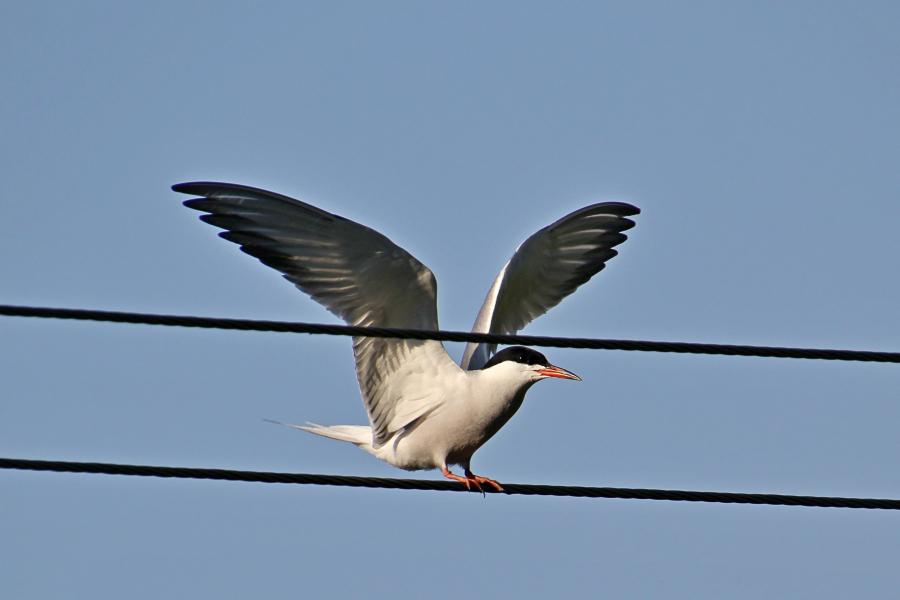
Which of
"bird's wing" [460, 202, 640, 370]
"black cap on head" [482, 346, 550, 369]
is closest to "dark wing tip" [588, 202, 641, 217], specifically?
"bird's wing" [460, 202, 640, 370]

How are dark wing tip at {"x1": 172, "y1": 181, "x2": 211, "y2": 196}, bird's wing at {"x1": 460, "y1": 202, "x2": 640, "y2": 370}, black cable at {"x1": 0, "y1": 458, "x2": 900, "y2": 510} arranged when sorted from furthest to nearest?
bird's wing at {"x1": 460, "y1": 202, "x2": 640, "y2": 370}
dark wing tip at {"x1": 172, "y1": 181, "x2": 211, "y2": 196}
black cable at {"x1": 0, "y1": 458, "x2": 900, "y2": 510}

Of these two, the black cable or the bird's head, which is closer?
the black cable

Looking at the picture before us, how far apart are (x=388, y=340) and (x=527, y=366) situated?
32.1 inches

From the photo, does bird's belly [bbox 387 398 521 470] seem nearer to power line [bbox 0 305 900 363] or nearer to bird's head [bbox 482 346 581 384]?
bird's head [bbox 482 346 581 384]

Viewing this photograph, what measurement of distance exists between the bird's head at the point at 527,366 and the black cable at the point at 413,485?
2274 mm

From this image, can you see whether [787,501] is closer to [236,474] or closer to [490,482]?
[236,474]

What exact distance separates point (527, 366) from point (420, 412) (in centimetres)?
68

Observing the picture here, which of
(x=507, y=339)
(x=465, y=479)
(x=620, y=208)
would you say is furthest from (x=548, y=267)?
(x=507, y=339)

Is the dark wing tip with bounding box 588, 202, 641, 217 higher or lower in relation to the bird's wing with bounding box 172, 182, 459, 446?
higher

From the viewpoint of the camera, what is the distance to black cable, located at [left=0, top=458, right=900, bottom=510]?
15.9ft

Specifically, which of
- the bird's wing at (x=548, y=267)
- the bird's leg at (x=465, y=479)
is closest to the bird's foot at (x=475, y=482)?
the bird's leg at (x=465, y=479)

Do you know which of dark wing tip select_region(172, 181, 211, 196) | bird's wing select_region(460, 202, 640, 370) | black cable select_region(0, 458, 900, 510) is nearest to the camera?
black cable select_region(0, 458, 900, 510)

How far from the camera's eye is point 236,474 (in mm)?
5047

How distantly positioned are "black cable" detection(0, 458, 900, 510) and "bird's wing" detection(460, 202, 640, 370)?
335 centimetres
